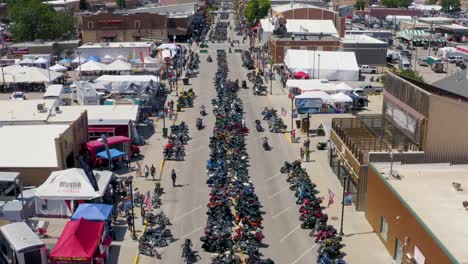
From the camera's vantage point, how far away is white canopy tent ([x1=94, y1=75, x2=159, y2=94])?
5188 cm

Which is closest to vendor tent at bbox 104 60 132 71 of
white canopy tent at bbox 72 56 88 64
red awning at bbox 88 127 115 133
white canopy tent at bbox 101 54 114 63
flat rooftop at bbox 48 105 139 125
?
white canopy tent at bbox 101 54 114 63

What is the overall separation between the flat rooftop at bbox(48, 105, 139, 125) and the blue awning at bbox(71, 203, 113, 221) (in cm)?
1290

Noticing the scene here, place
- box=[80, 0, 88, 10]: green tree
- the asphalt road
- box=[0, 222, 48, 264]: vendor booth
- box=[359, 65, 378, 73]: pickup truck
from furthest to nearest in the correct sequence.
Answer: box=[80, 0, 88, 10]: green tree
box=[359, 65, 378, 73]: pickup truck
the asphalt road
box=[0, 222, 48, 264]: vendor booth

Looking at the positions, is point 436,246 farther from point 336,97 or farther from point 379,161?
point 336,97

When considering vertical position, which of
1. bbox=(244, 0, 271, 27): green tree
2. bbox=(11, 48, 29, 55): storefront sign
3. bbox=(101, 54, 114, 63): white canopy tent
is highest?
bbox=(244, 0, 271, 27): green tree

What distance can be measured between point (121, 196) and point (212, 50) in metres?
61.4

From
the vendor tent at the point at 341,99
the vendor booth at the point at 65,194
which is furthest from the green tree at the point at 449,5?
the vendor booth at the point at 65,194

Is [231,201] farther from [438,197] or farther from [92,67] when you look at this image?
[92,67]

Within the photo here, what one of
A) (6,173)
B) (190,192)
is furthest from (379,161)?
(6,173)

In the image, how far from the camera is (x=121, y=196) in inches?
1207

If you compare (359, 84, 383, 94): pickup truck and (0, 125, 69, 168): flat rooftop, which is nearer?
(0, 125, 69, 168): flat rooftop

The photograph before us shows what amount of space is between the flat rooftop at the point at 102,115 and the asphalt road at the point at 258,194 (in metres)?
5.09

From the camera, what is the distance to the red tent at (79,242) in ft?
72.1

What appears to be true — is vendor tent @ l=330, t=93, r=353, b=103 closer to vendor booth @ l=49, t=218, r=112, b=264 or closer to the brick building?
vendor booth @ l=49, t=218, r=112, b=264
